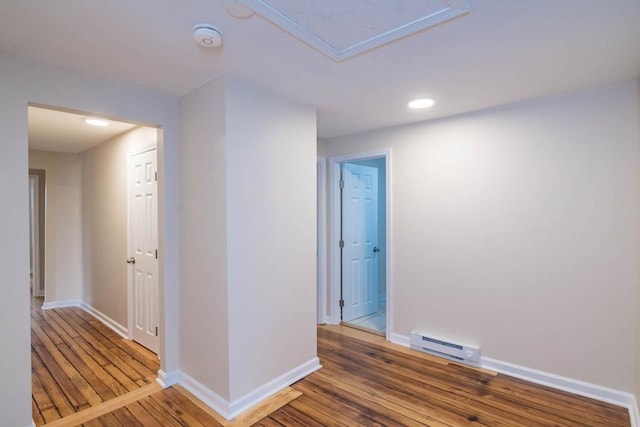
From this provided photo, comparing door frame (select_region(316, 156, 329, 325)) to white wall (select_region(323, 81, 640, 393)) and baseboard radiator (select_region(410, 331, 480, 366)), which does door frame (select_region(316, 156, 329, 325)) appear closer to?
white wall (select_region(323, 81, 640, 393))

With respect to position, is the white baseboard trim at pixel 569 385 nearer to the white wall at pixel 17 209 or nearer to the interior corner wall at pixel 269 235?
the interior corner wall at pixel 269 235

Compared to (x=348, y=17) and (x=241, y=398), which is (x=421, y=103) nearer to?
(x=348, y=17)

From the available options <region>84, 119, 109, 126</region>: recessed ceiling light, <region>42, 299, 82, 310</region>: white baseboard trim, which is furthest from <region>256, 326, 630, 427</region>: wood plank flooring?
<region>42, 299, 82, 310</region>: white baseboard trim

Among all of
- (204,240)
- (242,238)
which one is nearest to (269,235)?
(242,238)

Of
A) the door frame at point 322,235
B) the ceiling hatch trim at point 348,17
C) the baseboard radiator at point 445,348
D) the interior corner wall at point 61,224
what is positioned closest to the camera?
the ceiling hatch trim at point 348,17

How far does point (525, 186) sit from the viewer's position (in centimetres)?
267

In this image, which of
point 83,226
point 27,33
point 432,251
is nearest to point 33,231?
point 83,226

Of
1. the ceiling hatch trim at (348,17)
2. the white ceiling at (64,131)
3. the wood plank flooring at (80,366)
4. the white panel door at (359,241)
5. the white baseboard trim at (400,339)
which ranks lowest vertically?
the wood plank flooring at (80,366)

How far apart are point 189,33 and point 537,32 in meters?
1.77

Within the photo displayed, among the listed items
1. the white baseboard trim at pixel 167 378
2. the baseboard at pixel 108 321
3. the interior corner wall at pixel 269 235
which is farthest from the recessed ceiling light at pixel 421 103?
the baseboard at pixel 108 321

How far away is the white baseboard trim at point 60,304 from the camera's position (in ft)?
15.6

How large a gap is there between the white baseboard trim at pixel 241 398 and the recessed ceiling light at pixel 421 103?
2.40 meters

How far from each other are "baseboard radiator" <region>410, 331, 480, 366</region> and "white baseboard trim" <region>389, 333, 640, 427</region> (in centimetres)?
9

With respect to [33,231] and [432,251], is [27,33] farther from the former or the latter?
[33,231]
